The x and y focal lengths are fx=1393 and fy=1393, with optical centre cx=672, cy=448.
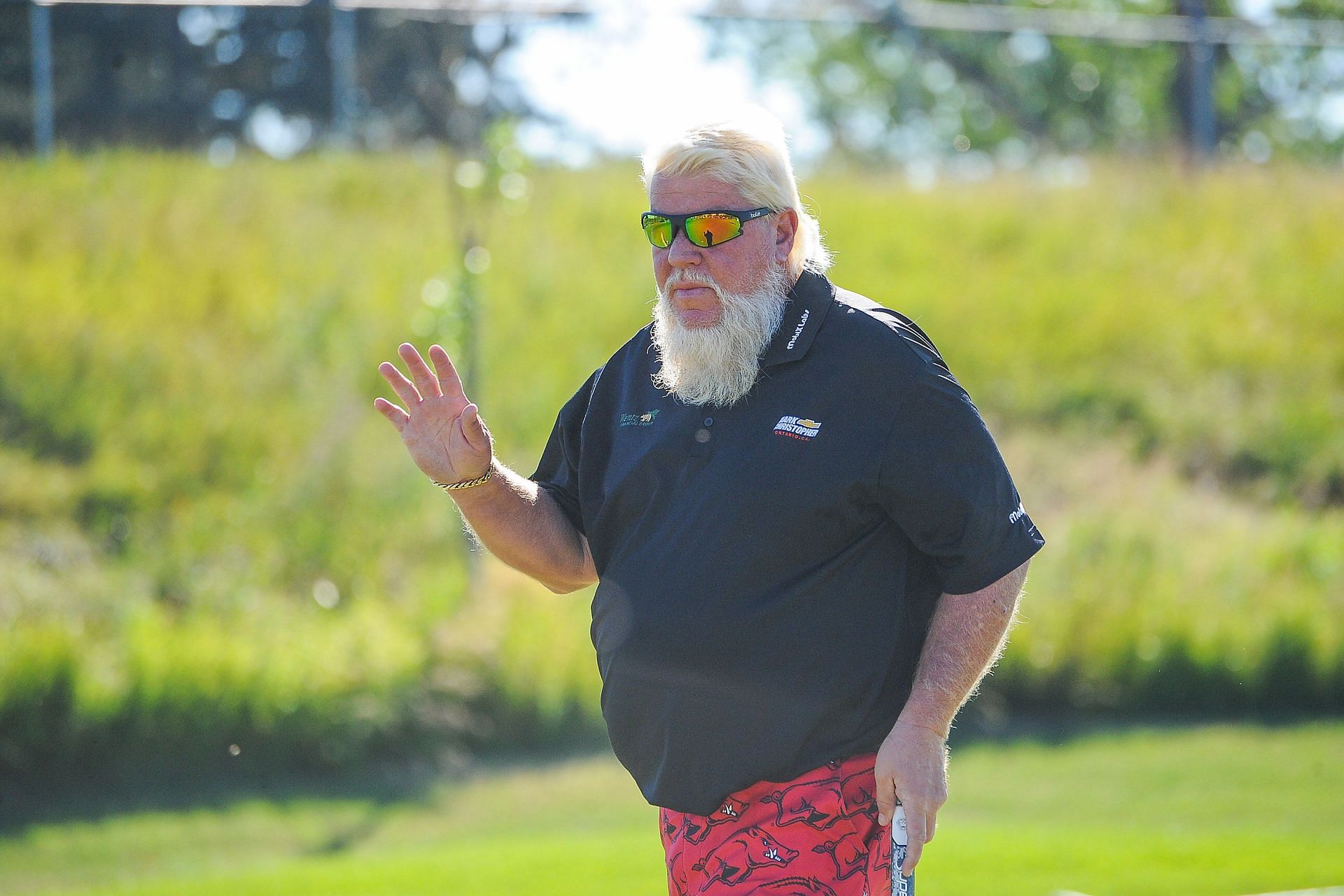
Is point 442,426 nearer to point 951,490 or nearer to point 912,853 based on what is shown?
point 951,490

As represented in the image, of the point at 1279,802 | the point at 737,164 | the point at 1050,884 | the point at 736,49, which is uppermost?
the point at 736,49

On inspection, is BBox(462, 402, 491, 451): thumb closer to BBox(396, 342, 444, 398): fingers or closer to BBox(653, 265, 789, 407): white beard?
BBox(396, 342, 444, 398): fingers

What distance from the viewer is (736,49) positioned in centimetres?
2155

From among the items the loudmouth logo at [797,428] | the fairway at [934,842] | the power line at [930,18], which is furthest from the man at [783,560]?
the power line at [930,18]

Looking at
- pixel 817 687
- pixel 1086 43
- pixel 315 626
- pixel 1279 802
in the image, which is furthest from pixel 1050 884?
pixel 1086 43

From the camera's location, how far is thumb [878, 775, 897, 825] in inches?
112

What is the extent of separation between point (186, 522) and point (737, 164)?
9.93 meters

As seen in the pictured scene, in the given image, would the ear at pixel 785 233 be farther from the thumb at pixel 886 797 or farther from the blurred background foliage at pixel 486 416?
the blurred background foliage at pixel 486 416

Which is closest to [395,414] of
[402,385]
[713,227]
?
[402,385]

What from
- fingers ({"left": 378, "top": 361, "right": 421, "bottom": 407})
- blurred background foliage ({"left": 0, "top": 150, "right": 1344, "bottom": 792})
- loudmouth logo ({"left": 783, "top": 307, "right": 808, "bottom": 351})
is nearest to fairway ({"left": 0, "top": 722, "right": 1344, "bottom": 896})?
blurred background foliage ({"left": 0, "top": 150, "right": 1344, "bottom": 792})

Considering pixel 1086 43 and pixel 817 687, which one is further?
pixel 1086 43

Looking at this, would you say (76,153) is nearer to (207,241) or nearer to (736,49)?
(207,241)

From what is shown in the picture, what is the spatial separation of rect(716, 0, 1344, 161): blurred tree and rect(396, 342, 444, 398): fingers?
18055 millimetres

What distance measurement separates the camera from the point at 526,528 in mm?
3506
